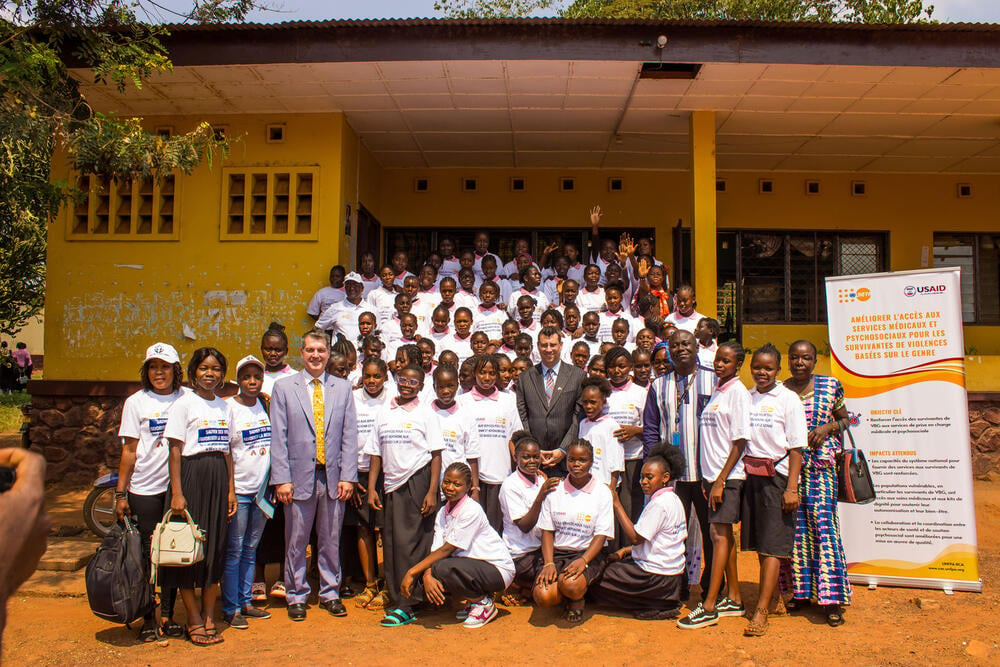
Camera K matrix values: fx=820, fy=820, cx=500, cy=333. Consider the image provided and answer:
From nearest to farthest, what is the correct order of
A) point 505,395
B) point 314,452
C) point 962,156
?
point 314,452, point 505,395, point 962,156

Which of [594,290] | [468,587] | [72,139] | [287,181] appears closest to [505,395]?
[468,587]

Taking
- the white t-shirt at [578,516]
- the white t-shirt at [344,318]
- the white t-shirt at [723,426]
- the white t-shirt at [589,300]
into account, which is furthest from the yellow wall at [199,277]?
the white t-shirt at [723,426]

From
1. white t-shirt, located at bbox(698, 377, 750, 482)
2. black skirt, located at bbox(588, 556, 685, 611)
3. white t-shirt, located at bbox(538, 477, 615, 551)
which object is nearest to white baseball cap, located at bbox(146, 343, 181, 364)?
white t-shirt, located at bbox(538, 477, 615, 551)

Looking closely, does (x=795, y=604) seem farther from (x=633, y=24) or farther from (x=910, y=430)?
(x=633, y=24)

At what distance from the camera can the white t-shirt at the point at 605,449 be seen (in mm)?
5605

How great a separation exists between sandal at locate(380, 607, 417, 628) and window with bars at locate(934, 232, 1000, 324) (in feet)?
35.5

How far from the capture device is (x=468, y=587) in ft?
17.0

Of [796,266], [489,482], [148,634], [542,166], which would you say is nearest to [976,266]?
[796,266]

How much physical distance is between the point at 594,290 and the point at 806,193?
17.8 ft

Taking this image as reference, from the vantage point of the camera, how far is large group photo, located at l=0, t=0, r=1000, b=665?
4996 mm

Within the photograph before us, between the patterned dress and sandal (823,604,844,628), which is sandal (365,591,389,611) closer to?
the patterned dress

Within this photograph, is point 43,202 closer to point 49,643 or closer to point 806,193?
point 49,643

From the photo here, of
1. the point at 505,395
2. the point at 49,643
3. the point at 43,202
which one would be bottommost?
the point at 49,643

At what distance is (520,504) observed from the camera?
545cm
